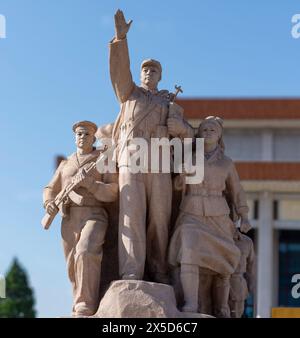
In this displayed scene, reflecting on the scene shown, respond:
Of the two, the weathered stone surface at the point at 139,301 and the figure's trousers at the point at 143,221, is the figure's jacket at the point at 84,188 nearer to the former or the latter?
the figure's trousers at the point at 143,221

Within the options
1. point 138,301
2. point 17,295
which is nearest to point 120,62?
point 138,301

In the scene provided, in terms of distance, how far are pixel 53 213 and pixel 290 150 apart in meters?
21.5

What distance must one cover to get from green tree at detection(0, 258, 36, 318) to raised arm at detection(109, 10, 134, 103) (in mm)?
24487

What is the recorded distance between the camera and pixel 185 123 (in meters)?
7.89

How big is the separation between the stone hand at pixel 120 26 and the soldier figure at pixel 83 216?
2.90 feet

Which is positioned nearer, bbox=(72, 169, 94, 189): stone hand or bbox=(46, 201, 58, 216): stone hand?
bbox=(72, 169, 94, 189): stone hand

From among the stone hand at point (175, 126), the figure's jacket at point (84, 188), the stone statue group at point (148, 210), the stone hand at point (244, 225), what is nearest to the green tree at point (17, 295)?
the figure's jacket at point (84, 188)

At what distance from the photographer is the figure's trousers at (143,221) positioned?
7.47 metres

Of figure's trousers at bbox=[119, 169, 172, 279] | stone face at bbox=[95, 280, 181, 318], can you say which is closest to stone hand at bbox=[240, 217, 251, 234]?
figure's trousers at bbox=[119, 169, 172, 279]

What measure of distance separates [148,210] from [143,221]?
15 centimetres

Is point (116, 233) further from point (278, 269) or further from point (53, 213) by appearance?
point (278, 269)

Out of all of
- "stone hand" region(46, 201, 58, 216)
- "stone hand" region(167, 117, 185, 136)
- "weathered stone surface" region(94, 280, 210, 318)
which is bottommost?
"weathered stone surface" region(94, 280, 210, 318)

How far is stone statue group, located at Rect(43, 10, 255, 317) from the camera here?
7441 mm

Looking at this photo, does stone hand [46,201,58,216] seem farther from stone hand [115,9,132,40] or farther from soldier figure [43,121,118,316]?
stone hand [115,9,132,40]
